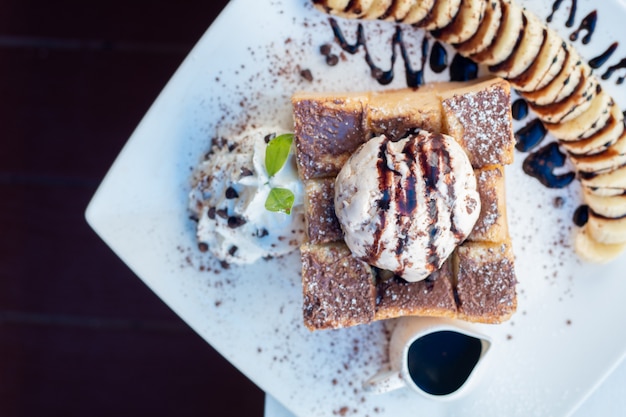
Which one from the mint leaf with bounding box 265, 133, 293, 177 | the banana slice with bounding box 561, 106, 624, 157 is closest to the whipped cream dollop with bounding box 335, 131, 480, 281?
the mint leaf with bounding box 265, 133, 293, 177

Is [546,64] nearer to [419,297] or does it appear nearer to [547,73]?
[547,73]

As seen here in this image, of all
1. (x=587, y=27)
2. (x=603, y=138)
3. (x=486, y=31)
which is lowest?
(x=603, y=138)

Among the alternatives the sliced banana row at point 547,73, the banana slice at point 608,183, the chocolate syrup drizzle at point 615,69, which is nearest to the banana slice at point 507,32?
the sliced banana row at point 547,73

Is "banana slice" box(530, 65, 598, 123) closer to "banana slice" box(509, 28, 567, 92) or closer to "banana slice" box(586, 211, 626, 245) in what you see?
"banana slice" box(509, 28, 567, 92)

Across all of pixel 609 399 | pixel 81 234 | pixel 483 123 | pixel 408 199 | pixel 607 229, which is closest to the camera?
pixel 408 199

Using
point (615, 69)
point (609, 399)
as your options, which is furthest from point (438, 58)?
point (609, 399)

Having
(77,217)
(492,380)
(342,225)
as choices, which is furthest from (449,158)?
(77,217)
